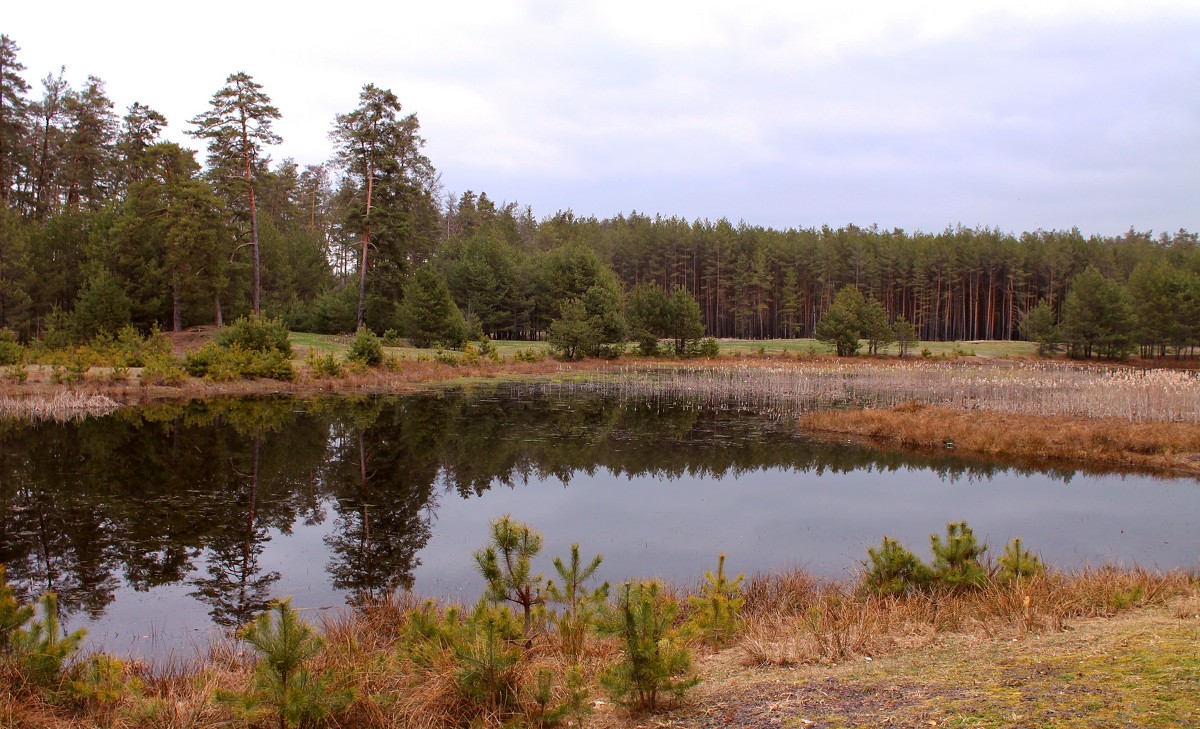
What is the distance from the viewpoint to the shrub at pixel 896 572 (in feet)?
24.1

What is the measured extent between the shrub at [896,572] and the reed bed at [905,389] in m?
16.8

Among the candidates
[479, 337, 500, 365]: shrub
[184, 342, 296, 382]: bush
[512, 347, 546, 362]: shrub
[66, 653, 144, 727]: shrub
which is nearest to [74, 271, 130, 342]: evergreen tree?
[184, 342, 296, 382]: bush

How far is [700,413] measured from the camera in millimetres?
25672

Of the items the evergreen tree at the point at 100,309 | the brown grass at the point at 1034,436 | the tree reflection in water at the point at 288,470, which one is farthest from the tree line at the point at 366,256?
the brown grass at the point at 1034,436

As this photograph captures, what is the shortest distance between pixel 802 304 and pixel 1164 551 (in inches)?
2764

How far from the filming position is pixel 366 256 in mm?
45219

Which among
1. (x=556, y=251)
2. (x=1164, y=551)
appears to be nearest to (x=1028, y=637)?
(x=1164, y=551)

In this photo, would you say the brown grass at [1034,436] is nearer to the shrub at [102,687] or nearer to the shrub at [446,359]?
the shrub at [102,687]

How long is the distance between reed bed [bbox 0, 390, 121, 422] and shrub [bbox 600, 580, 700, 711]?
2212 cm

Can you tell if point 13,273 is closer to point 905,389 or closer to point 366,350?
point 366,350

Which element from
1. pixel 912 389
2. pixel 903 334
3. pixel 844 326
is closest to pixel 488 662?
pixel 912 389

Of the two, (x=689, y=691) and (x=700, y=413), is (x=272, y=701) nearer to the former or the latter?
(x=689, y=691)

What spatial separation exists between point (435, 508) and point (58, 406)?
1657 centimetres

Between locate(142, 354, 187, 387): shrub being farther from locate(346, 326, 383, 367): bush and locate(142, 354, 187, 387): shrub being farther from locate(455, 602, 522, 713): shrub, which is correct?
locate(455, 602, 522, 713): shrub
